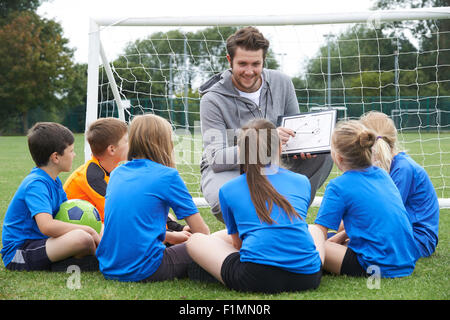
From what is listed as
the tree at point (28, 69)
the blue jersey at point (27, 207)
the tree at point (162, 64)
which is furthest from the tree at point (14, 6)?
the blue jersey at point (27, 207)

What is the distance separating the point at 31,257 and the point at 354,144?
6.64 feet

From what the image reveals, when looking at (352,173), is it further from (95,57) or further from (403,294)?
(95,57)

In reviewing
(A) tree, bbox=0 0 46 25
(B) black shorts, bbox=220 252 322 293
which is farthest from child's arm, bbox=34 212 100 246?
(A) tree, bbox=0 0 46 25

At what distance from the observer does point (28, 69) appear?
1265 inches

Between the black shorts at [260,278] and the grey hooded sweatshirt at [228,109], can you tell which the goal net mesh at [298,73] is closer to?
the grey hooded sweatshirt at [228,109]

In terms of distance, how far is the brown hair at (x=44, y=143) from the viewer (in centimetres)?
305

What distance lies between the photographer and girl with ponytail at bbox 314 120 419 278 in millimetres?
2697

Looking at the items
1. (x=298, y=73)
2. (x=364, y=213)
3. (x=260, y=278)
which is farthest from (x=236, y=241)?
(x=298, y=73)

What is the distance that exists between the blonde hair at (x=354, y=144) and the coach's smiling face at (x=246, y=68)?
1.13m

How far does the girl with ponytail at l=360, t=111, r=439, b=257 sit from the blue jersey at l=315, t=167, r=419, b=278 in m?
0.38

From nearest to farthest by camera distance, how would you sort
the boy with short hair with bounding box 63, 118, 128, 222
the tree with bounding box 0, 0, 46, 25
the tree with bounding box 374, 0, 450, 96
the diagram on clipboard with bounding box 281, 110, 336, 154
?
1. the boy with short hair with bounding box 63, 118, 128, 222
2. the diagram on clipboard with bounding box 281, 110, 336, 154
3. the tree with bounding box 374, 0, 450, 96
4. the tree with bounding box 0, 0, 46, 25

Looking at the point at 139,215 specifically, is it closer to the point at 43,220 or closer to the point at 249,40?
the point at 43,220

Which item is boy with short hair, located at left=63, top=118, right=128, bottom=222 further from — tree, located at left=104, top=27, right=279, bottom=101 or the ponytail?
tree, located at left=104, top=27, right=279, bottom=101
